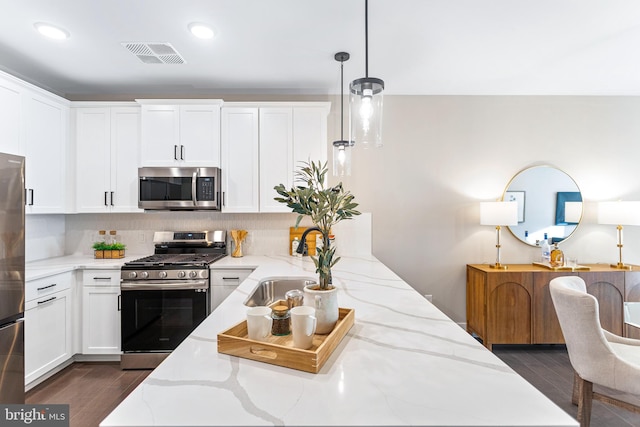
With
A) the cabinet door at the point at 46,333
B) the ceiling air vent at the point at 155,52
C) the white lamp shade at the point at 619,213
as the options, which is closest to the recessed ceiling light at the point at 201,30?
the ceiling air vent at the point at 155,52

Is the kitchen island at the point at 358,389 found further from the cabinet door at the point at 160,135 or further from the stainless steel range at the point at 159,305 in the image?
the cabinet door at the point at 160,135

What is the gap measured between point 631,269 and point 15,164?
508 cm

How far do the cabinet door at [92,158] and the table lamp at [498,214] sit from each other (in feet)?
12.1


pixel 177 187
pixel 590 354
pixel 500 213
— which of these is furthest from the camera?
pixel 500 213

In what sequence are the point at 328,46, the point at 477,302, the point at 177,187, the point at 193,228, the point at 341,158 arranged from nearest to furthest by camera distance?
the point at 328,46, the point at 341,158, the point at 177,187, the point at 477,302, the point at 193,228

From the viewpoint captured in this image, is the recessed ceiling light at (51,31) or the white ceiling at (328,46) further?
the recessed ceiling light at (51,31)

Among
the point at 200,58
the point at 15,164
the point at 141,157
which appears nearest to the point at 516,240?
the point at 200,58

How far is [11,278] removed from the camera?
6.48 feet

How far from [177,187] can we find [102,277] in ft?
3.27

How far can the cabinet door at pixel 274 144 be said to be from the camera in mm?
3240

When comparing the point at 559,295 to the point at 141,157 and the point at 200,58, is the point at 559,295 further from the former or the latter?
the point at 141,157

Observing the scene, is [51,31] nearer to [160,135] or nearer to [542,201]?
[160,135]

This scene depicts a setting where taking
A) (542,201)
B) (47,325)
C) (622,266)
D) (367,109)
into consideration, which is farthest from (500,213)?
(47,325)

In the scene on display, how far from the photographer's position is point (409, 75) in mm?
3107
